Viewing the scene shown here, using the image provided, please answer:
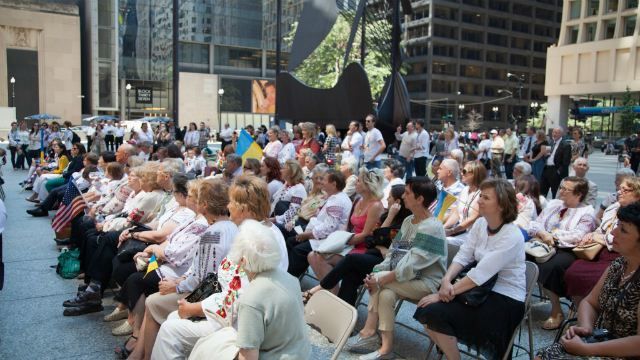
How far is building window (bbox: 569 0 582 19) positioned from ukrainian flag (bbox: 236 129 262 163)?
167 ft

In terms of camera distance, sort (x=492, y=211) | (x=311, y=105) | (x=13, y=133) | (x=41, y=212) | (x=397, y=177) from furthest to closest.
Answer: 1. (x=13, y=133)
2. (x=311, y=105)
3. (x=41, y=212)
4. (x=397, y=177)
5. (x=492, y=211)

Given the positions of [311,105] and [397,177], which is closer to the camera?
[397,177]

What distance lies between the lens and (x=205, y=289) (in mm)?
3355

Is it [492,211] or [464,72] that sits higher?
[464,72]

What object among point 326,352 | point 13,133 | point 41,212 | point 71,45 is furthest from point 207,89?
point 326,352

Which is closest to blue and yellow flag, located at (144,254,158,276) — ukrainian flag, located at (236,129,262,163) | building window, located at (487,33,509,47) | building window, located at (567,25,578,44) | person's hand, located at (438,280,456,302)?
person's hand, located at (438,280,456,302)

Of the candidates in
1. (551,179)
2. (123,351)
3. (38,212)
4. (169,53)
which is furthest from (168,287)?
(169,53)

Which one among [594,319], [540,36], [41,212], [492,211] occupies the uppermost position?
[540,36]

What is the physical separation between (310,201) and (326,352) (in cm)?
298

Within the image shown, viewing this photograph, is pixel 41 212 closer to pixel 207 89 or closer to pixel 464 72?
pixel 207 89

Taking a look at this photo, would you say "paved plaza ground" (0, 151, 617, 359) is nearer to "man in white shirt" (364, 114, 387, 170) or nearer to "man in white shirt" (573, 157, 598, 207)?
"man in white shirt" (573, 157, 598, 207)

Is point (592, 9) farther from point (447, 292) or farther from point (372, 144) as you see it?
point (447, 292)

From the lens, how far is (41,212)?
32.2 ft

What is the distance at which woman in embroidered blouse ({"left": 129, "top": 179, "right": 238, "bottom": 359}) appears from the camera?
351cm
